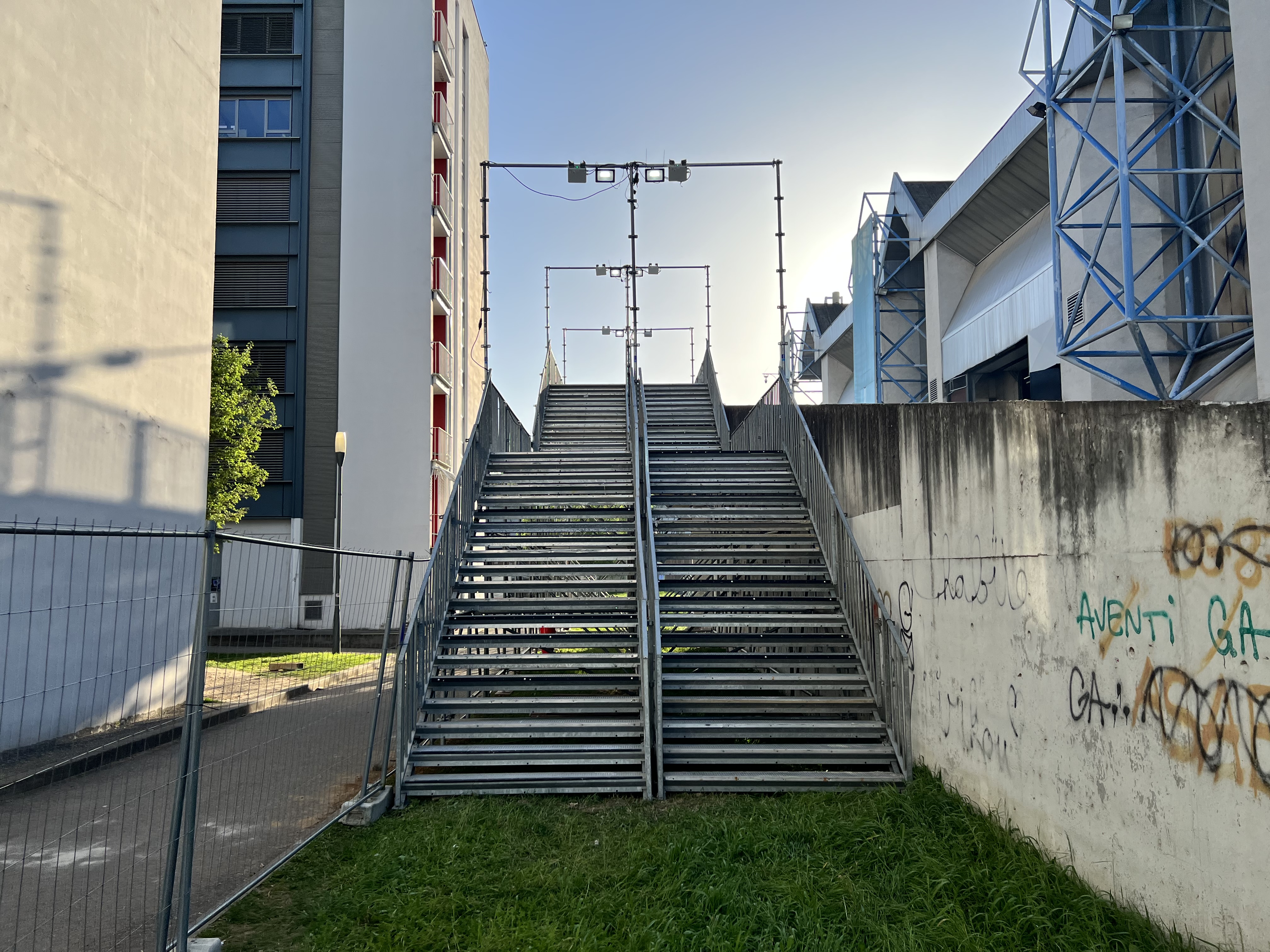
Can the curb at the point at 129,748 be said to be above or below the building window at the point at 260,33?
below

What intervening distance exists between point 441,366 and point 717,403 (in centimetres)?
1372

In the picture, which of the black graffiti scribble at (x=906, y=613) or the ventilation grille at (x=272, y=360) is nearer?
the black graffiti scribble at (x=906, y=613)

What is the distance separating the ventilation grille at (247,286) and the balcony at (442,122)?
6.56 m

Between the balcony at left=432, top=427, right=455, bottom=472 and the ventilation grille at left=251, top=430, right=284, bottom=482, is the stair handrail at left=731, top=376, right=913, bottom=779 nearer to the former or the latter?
the balcony at left=432, top=427, right=455, bottom=472

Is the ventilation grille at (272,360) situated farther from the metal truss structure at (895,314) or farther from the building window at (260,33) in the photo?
the metal truss structure at (895,314)

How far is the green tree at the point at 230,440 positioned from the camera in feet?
64.7

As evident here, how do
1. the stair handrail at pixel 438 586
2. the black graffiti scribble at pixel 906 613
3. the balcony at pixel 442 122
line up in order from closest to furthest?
the stair handrail at pixel 438 586 < the black graffiti scribble at pixel 906 613 < the balcony at pixel 442 122

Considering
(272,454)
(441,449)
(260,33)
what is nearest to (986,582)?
(272,454)

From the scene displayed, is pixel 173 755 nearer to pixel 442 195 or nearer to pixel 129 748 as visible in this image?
pixel 129 748

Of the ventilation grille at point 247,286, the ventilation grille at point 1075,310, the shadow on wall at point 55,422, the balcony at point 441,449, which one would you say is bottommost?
the shadow on wall at point 55,422

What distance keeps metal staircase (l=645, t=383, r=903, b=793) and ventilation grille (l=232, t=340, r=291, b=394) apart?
1770 centimetres

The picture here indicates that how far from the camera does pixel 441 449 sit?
2925 cm

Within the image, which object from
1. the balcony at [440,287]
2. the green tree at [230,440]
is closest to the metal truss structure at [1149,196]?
the green tree at [230,440]

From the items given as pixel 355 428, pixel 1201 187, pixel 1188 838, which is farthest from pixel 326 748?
pixel 355 428
